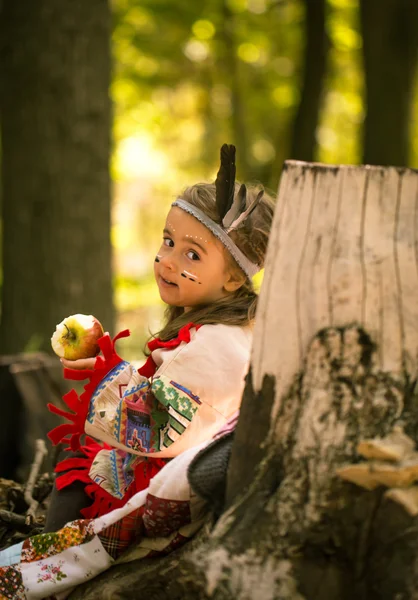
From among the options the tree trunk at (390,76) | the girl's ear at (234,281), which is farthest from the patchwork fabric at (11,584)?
the tree trunk at (390,76)

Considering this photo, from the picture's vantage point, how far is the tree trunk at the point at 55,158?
6543 mm

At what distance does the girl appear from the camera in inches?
105

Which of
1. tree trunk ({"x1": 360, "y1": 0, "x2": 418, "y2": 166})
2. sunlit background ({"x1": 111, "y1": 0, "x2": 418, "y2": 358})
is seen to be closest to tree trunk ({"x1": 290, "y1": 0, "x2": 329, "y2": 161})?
sunlit background ({"x1": 111, "y1": 0, "x2": 418, "y2": 358})

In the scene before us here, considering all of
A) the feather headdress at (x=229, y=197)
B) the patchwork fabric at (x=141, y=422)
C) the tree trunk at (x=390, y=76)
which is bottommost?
the patchwork fabric at (x=141, y=422)

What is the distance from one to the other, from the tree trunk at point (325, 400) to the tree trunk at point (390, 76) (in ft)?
23.5

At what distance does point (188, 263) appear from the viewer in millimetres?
2951

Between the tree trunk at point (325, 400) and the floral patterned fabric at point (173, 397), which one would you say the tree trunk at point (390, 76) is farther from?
the tree trunk at point (325, 400)

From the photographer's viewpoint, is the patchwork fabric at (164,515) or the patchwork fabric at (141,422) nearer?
the patchwork fabric at (164,515)

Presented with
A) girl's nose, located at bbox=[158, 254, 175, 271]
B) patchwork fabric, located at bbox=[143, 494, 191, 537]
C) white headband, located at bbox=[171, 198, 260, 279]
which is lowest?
patchwork fabric, located at bbox=[143, 494, 191, 537]

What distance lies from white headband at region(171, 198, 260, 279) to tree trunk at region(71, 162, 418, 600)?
Result: 65cm

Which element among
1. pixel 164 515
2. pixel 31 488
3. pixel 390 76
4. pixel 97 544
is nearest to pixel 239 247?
pixel 164 515

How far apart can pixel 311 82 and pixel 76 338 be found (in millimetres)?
9478

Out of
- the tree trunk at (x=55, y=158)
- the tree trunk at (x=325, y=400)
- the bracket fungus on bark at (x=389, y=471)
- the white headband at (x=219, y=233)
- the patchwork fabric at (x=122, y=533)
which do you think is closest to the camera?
the bracket fungus on bark at (x=389, y=471)

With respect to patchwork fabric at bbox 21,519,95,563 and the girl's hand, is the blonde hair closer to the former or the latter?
the girl's hand
